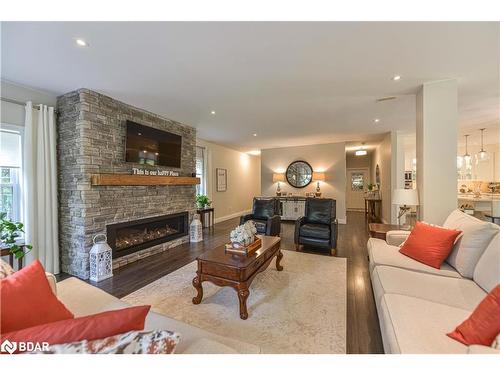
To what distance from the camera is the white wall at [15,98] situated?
2660mm

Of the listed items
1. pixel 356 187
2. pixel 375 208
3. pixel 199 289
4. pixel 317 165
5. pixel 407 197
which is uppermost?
pixel 317 165

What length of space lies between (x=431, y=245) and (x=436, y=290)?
62 cm

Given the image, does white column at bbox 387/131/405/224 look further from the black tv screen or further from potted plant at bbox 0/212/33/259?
potted plant at bbox 0/212/33/259

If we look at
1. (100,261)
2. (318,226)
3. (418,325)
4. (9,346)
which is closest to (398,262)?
(418,325)

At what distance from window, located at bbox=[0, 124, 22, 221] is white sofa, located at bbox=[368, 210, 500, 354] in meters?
4.17

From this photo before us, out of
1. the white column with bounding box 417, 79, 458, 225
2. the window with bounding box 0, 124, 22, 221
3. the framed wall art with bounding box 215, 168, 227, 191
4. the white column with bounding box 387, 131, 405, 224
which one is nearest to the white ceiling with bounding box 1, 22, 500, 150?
the white column with bounding box 417, 79, 458, 225

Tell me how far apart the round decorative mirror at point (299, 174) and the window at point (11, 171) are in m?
6.47

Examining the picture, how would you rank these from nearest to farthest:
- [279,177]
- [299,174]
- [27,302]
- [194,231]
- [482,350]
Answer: [482,350]
[27,302]
[194,231]
[299,174]
[279,177]

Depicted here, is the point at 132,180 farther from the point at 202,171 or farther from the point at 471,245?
the point at 471,245

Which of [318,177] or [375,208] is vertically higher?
[318,177]

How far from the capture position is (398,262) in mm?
2213
